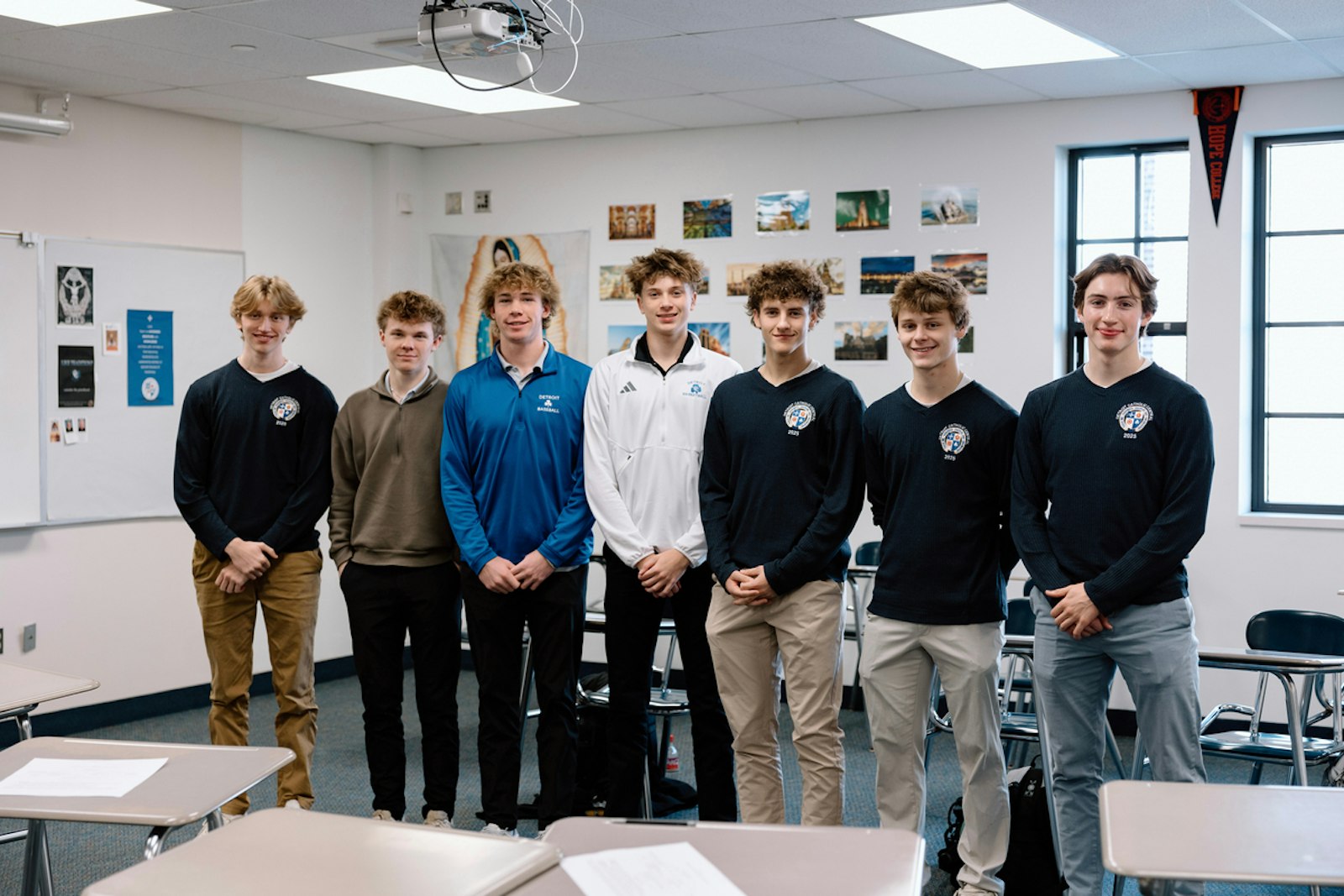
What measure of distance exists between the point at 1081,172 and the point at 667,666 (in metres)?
2.94

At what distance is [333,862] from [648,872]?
44cm

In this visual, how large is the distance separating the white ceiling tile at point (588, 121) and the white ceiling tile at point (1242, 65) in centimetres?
231

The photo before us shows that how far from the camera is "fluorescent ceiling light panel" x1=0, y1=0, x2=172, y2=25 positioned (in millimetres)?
Answer: 4250

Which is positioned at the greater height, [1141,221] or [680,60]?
[680,60]

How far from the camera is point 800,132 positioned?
623cm

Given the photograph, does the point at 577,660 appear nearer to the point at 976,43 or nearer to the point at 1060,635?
the point at 1060,635

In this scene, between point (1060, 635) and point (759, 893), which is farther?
point (1060, 635)

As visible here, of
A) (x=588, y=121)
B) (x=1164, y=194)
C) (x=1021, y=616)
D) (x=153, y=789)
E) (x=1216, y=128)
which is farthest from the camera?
(x=588, y=121)

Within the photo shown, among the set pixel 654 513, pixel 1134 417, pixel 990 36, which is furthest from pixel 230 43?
pixel 1134 417

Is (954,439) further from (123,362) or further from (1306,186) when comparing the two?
(123,362)

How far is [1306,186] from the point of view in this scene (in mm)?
5516

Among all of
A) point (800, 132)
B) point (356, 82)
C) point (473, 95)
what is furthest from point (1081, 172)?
point (356, 82)

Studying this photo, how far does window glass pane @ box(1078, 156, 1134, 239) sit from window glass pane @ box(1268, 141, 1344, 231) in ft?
1.87

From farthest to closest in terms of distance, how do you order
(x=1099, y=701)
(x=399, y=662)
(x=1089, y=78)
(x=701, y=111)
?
(x=701, y=111), (x=1089, y=78), (x=399, y=662), (x=1099, y=701)
